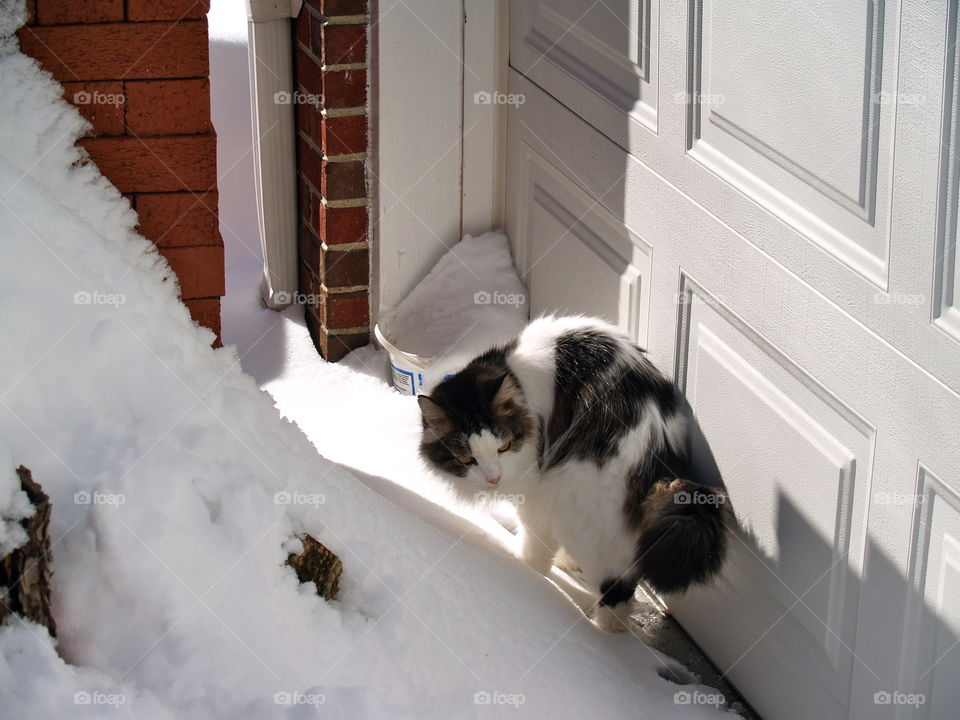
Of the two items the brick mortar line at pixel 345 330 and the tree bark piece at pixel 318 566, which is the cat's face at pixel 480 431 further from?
the brick mortar line at pixel 345 330

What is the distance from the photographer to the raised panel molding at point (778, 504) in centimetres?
191

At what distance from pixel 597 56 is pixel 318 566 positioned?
1.45 metres

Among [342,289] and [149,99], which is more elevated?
[149,99]

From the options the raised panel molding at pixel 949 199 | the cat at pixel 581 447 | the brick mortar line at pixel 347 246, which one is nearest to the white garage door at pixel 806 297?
the raised panel molding at pixel 949 199

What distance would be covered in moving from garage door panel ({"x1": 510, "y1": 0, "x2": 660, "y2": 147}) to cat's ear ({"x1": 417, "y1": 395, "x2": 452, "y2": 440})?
0.75m

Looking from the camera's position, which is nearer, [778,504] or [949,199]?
[949,199]

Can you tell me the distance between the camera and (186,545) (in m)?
1.76

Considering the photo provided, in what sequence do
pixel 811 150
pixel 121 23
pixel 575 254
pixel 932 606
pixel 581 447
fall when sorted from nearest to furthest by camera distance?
1. pixel 932 606
2. pixel 811 150
3. pixel 121 23
4. pixel 581 447
5. pixel 575 254

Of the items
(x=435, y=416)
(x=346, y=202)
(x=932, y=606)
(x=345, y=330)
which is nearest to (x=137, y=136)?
(x=435, y=416)

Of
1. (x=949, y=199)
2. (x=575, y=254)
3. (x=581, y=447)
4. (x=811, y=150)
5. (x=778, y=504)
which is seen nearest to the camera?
(x=949, y=199)

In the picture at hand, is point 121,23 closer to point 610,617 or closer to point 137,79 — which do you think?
point 137,79

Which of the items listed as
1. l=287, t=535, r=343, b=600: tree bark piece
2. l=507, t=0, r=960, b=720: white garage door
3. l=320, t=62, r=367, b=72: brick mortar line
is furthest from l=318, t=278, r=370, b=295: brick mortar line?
l=287, t=535, r=343, b=600: tree bark piece

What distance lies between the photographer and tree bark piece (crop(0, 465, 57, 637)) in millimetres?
1573

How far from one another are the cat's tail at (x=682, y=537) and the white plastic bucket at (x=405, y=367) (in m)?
1.19
